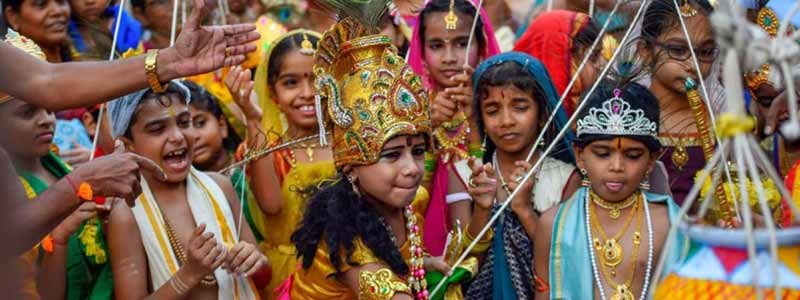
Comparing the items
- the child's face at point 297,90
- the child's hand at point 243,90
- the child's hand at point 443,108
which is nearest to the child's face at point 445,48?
the child's hand at point 443,108

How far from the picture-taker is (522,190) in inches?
187

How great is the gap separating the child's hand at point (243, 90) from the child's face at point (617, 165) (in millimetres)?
1863

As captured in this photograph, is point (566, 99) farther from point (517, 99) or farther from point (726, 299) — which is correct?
point (726, 299)

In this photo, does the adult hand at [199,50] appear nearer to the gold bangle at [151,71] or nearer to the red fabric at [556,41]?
the gold bangle at [151,71]

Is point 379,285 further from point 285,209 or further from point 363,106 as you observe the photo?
point 285,209

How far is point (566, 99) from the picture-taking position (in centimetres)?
536

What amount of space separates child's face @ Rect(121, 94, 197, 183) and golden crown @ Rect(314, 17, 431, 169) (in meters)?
0.80

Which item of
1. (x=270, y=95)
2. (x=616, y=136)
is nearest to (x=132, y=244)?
(x=270, y=95)

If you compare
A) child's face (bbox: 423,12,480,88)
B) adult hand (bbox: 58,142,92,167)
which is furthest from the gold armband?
adult hand (bbox: 58,142,92,167)

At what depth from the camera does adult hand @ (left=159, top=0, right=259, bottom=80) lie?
3.84 meters

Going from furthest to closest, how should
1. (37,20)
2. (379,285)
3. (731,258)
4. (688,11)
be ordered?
(37,20) → (688,11) → (379,285) → (731,258)

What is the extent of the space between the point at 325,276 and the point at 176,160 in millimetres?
932

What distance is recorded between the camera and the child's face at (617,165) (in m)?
4.36

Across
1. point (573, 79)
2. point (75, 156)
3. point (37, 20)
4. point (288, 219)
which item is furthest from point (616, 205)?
point (37, 20)
